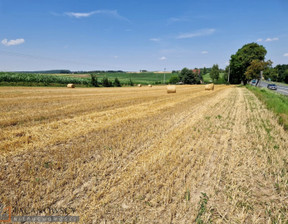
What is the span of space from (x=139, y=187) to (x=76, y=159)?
218 centimetres

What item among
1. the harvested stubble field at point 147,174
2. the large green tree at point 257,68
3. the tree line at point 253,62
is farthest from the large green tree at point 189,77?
the harvested stubble field at point 147,174

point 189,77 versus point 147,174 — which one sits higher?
point 189,77

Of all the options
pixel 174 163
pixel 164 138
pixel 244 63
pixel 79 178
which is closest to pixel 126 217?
pixel 79 178

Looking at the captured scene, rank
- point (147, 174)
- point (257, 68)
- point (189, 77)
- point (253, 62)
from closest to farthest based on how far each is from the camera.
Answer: point (147, 174) < point (257, 68) < point (253, 62) < point (189, 77)

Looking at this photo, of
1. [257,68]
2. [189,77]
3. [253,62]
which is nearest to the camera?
[257,68]

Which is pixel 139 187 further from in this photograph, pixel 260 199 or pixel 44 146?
pixel 44 146

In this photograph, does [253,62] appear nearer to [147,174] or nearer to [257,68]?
[257,68]

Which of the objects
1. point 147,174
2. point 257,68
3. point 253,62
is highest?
point 253,62

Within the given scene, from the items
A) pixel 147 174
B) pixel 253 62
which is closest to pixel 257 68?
pixel 253 62

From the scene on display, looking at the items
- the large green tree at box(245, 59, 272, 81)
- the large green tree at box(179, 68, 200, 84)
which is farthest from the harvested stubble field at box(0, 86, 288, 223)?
the large green tree at box(179, 68, 200, 84)

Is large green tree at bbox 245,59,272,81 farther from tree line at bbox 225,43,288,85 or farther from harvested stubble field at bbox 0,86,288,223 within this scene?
harvested stubble field at bbox 0,86,288,223

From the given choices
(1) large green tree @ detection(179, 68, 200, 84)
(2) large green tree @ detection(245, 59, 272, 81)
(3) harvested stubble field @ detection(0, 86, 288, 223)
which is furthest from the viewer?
(1) large green tree @ detection(179, 68, 200, 84)

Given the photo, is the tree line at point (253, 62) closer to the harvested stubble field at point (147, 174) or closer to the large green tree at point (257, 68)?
the large green tree at point (257, 68)

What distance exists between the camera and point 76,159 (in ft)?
15.3
